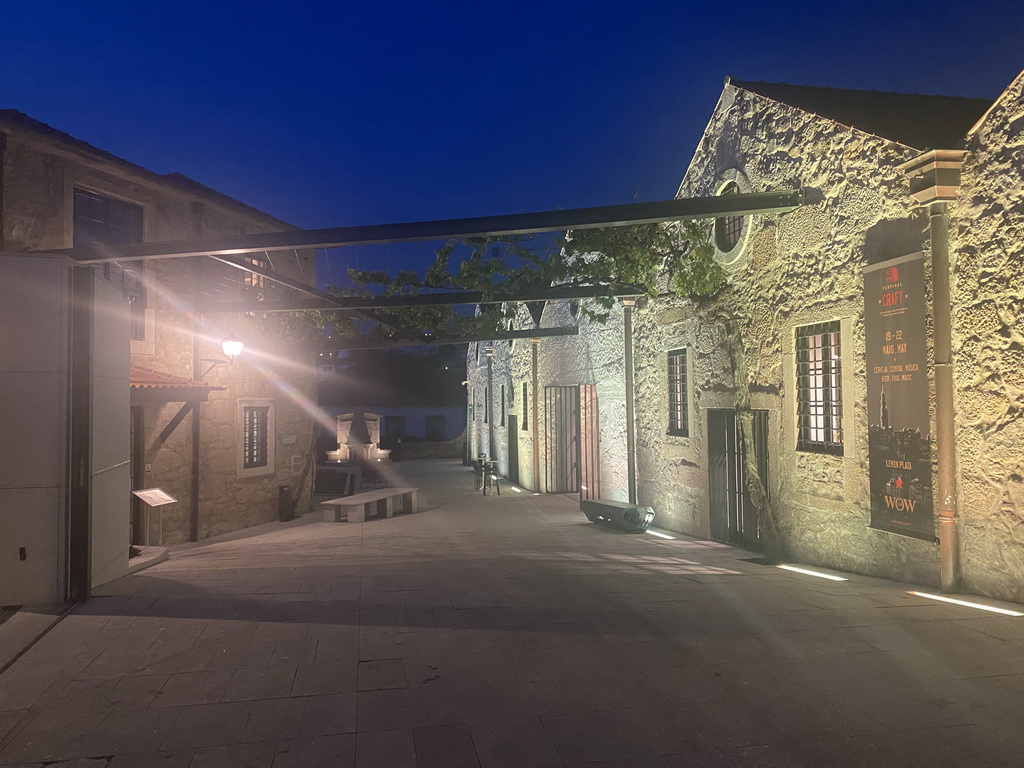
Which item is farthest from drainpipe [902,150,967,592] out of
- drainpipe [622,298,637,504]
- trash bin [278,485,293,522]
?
trash bin [278,485,293,522]

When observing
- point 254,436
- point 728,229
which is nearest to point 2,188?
point 254,436

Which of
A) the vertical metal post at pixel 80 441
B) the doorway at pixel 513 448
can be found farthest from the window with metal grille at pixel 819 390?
the doorway at pixel 513 448

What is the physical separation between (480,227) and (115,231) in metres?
7.06

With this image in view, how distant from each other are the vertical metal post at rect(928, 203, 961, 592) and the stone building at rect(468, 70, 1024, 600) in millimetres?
18

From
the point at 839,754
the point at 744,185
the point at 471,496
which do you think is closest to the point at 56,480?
the point at 839,754

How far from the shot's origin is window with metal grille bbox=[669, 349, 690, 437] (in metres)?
10.6

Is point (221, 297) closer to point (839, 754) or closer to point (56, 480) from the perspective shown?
point (56, 480)

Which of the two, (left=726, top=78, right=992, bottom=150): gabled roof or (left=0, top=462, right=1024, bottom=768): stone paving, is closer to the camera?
(left=0, top=462, right=1024, bottom=768): stone paving

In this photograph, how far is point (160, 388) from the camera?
9.88 metres

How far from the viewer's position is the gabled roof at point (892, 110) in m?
→ 6.50

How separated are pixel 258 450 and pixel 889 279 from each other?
12015 mm

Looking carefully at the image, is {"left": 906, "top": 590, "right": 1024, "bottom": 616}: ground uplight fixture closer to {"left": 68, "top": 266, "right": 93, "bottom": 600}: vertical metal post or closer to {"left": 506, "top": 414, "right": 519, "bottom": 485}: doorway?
{"left": 68, "top": 266, "right": 93, "bottom": 600}: vertical metal post

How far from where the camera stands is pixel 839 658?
13.9ft

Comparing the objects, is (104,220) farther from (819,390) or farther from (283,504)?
(819,390)
